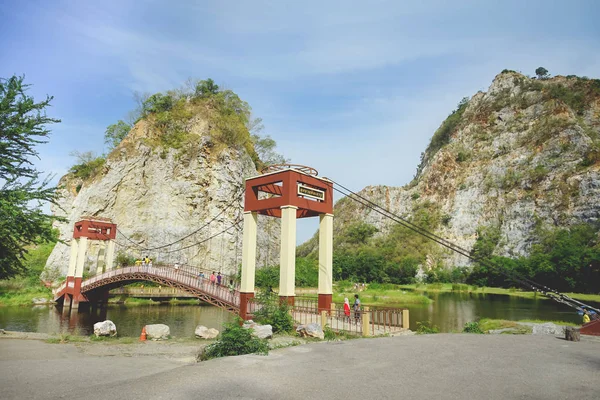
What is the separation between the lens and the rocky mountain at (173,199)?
134 feet

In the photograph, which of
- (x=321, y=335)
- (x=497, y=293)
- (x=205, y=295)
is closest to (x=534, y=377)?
(x=321, y=335)

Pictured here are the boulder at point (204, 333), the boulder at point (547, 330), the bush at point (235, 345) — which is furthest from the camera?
the boulder at point (204, 333)

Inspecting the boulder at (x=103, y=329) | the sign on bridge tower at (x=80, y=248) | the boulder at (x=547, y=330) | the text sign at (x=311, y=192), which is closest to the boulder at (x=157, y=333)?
the boulder at (x=103, y=329)

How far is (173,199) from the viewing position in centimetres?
4291

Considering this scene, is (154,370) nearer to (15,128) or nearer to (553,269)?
(15,128)

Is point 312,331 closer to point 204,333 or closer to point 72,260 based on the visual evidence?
point 204,333

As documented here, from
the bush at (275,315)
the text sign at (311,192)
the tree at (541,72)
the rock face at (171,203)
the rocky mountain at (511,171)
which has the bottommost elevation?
the bush at (275,315)

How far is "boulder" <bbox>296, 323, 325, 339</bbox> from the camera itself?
11.5 metres

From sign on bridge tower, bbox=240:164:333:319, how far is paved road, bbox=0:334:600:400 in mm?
5659

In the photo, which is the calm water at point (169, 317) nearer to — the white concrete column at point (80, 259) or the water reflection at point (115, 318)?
the water reflection at point (115, 318)

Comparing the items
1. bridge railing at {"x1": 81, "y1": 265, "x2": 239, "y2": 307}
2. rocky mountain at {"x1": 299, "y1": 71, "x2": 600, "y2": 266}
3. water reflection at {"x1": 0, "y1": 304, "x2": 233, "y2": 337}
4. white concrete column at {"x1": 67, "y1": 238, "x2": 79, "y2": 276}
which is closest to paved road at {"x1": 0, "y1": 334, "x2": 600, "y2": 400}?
bridge railing at {"x1": 81, "y1": 265, "x2": 239, "y2": 307}

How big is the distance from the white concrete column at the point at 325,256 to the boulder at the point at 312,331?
410cm

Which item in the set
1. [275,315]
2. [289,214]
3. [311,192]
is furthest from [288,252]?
[275,315]

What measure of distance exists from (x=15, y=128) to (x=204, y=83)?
141 ft
